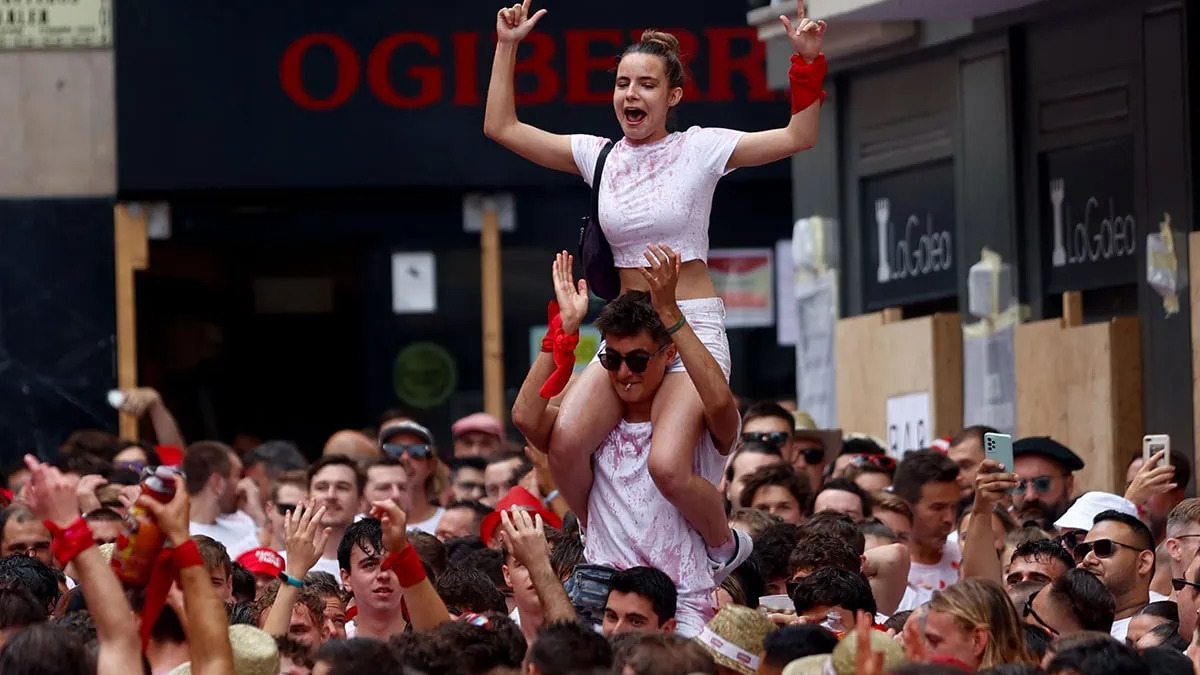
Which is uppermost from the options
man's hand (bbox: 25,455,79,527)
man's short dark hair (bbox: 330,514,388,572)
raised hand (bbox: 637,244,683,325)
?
raised hand (bbox: 637,244,683,325)

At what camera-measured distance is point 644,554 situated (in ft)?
29.8

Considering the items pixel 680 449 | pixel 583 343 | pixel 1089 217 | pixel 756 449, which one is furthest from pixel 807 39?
pixel 583 343

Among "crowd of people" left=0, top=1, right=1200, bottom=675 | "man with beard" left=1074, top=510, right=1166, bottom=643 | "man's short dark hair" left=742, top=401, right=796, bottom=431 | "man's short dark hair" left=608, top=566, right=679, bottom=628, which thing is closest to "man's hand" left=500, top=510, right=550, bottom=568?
"crowd of people" left=0, top=1, right=1200, bottom=675

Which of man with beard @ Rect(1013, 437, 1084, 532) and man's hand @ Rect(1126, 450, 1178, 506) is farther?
man with beard @ Rect(1013, 437, 1084, 532)

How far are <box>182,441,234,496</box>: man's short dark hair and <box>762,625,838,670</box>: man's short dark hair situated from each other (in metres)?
6.35

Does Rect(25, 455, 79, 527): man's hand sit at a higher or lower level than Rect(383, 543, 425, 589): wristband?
higher

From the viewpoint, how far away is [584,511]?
9352mm

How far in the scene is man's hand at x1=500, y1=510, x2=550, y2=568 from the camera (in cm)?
867

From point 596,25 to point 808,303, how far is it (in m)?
3.52

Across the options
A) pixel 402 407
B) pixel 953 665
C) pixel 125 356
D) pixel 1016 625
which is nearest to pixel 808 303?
pixel 402 407

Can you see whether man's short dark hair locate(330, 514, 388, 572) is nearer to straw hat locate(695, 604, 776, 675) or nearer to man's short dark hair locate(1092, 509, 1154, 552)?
straw hat locate(695, 604, 776, 675)

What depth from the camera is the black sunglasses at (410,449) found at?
45.4 ft

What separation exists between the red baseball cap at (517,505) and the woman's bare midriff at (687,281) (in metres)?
1.37

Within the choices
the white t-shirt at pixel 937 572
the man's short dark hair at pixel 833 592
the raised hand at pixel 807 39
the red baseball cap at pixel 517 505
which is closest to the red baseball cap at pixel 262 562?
the red baseball cap at pixel 517 505
